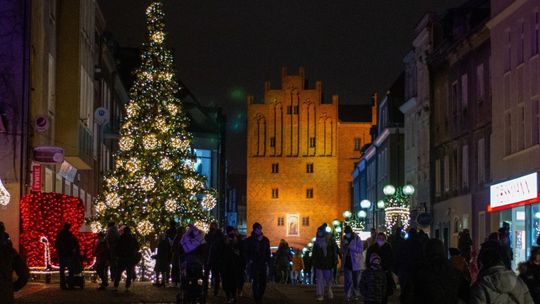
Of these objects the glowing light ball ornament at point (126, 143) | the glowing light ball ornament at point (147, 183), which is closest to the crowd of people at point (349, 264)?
the glowing light ball ornament at point (147, 183)

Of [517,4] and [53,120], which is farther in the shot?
[53,120]

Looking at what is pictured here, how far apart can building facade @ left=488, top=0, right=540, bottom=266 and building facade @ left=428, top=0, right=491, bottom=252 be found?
2834mm

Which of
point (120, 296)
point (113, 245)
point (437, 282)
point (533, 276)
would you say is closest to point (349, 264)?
point (120, 296)

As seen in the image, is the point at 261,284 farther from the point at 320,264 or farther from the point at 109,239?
the point at 109,239

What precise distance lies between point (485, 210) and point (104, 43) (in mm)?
19456

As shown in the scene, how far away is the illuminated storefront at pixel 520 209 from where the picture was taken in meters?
36.7

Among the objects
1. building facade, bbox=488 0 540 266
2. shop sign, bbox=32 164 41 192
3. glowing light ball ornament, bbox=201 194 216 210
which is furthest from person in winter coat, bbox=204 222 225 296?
glowing light ball ornament, bbox=201 194 216 210

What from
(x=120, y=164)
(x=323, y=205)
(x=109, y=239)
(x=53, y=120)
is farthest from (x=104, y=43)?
(x=323, y=205)

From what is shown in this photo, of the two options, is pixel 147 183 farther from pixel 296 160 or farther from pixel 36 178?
pixel 296 160

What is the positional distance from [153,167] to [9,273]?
35071mm

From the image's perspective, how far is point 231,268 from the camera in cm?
2684

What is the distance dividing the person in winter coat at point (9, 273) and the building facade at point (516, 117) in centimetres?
2569

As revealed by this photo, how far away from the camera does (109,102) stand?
61594 millimetres

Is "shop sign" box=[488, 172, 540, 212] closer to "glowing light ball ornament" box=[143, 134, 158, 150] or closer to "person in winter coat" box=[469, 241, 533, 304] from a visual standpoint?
"glowing light ball ornament" box=[143, 134, 158, 150]
